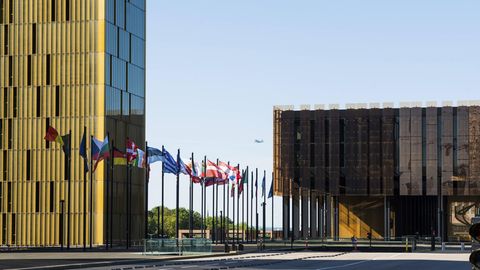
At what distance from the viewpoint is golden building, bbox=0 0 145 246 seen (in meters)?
109

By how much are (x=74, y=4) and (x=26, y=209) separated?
70.3ft

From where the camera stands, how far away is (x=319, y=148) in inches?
6112

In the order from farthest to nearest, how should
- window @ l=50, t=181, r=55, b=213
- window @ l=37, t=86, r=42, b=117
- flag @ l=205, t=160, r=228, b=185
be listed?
window @ l=37, t=86, r=42, b=117
window @ l=50, t=181, r=55, b=213
flag @ l=205, t=160, r=228, b=185

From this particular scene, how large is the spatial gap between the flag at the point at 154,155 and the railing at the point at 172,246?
1455cm

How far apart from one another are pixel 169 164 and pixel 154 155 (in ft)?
4.85

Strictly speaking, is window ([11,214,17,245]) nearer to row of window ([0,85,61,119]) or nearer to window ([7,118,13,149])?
window ([7,118,13,149])

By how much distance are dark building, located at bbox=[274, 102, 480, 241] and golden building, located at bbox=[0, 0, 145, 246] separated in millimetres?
46409

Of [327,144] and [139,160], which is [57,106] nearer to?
[139,160]

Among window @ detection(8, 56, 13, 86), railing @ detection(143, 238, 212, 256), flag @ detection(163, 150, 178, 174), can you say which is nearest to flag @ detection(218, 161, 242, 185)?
flag @ detection(163, 150, 178, 174)

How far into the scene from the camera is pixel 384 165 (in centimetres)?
15250

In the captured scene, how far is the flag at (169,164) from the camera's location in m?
86.4

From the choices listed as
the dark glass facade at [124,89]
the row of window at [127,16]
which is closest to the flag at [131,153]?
the dark glass facade at [124,89]

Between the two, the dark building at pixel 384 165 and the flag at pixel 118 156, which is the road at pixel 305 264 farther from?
the dark building at pixel 384 165

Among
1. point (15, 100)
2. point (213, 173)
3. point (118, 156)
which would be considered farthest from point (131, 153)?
point (15, 100)
